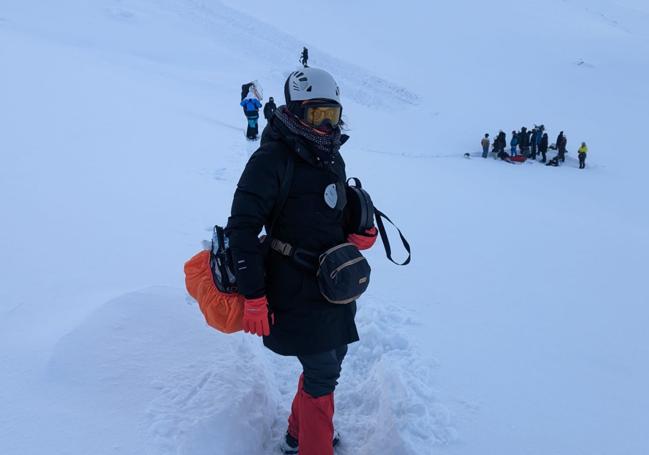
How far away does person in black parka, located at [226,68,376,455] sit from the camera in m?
2.23

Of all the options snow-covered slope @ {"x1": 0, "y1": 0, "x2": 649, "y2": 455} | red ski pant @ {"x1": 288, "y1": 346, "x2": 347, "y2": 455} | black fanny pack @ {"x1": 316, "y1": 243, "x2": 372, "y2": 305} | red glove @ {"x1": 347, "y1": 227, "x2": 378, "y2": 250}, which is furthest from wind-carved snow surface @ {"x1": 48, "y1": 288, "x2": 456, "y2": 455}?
red glove @ {"x1": 347, "y1": 227, "x2": 378, "y2": 250}

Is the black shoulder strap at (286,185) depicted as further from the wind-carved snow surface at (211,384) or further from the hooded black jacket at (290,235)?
the wind-carved snow surface at (211,384)

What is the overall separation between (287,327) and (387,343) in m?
1.72

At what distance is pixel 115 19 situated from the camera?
24.2 m

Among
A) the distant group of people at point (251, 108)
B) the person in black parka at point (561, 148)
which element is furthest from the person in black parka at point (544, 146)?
the distant group of people at point (251, 108)

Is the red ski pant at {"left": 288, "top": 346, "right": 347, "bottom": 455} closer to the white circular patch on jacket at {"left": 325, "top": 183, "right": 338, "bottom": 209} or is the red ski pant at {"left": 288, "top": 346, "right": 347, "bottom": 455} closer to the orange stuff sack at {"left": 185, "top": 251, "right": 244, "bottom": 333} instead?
the orange stuff sack at {"left": 185, "top": 251, "right": 244, "bottom": 333}

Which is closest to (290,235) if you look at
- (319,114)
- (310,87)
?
(319,114)

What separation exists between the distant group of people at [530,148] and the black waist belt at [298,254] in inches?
631

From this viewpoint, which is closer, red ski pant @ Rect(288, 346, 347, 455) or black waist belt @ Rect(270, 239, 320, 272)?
black waist belt @ Rect(270, 239, 320, 272)

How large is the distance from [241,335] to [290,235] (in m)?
1.43

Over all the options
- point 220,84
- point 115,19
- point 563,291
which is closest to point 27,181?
point 563,291

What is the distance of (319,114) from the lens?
2336mm

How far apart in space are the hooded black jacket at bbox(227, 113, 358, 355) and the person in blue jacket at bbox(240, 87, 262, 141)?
8.65m

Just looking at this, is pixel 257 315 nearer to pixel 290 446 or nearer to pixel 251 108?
pixel 290 446
